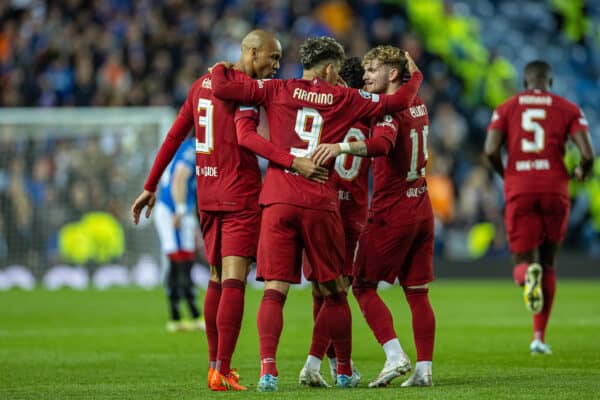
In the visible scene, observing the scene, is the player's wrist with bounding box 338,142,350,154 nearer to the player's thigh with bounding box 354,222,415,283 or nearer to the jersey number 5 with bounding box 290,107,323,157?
the jersey number 5 with bounding box 290,107,323,157

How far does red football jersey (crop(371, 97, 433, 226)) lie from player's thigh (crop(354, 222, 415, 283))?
0.19ft

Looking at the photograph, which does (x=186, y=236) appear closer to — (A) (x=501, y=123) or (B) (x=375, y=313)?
(A) (x=501, y=123)

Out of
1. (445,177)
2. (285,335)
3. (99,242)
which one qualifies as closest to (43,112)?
(99,242)

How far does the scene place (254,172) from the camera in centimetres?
762

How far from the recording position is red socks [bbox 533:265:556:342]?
32.1 ft

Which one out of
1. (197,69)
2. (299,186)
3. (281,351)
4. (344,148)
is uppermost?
(197,69)

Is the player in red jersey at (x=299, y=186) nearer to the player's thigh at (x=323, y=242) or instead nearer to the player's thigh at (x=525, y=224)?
the player's thigh at (x=323, y=242)

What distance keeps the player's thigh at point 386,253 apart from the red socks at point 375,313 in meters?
0.07

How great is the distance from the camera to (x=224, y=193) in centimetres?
753

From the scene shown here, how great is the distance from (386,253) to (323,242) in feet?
2.24

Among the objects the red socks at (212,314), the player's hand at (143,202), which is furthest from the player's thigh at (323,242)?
the player's hand at (143,202)

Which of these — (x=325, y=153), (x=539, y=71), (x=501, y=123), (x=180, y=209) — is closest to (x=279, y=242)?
(x=325, y=153)

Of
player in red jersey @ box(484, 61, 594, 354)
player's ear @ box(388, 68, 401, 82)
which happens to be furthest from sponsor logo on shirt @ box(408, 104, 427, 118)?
player in red jersey @ box(484, 61, 594, 354)

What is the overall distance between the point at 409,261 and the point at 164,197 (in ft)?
18.9
